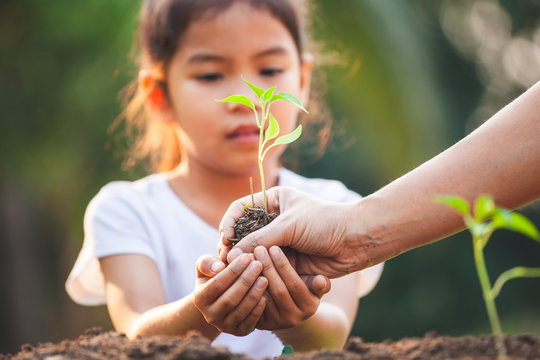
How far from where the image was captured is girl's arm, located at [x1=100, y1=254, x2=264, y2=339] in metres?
1.56

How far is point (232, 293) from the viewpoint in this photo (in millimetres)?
1564

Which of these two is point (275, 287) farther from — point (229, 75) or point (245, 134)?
point (229, 75)

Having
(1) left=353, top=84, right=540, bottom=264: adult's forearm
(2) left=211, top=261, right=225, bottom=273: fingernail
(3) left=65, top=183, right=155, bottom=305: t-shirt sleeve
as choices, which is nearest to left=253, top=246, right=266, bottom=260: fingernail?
(2) left=211, top=261, right=225, bottom=273: fingernail

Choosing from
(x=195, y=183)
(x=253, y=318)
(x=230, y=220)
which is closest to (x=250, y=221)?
(x=230, y=220)

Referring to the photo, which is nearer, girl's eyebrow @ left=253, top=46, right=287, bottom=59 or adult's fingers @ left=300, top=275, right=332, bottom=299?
adult's fingers @ left=300, top=275, right=332, bottom=299

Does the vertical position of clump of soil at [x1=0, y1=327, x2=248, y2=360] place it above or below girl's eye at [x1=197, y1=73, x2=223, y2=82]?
below

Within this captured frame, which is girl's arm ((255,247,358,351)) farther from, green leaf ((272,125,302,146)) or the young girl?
green leaf ((272,125,302,146))

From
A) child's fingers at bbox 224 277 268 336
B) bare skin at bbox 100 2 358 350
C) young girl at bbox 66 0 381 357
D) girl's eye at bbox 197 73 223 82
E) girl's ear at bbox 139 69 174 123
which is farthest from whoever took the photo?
girl's ear at bbox 139 69 174 123

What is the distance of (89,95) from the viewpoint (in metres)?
6.07

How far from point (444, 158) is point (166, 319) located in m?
1.01

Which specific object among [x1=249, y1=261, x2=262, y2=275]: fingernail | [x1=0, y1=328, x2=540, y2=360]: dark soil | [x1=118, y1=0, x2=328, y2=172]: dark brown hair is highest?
[x1=118, y1=0, x2=328, y2=172]: dark brown hair

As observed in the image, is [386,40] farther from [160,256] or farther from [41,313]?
[41,313]

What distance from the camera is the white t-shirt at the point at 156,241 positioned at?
2.47 m

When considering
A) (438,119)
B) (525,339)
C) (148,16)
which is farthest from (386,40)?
(525,339)
